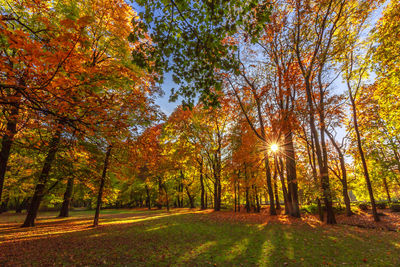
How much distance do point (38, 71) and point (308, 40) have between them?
14442mm

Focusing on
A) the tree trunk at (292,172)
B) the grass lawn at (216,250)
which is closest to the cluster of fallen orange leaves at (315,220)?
the tree trunk at (292,172)

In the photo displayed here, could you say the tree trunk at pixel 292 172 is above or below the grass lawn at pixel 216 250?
above

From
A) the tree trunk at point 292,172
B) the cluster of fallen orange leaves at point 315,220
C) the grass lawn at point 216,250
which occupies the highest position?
the tree trunk at point 292,172

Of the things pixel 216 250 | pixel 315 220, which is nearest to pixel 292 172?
pixel 315 220

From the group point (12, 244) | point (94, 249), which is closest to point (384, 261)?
point (94, 249)

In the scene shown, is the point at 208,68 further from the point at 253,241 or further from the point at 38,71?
the point at 253,241

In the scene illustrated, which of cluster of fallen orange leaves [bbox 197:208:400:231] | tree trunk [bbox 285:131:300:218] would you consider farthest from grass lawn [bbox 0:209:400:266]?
tree trunk [bbox 285:131:300:218]

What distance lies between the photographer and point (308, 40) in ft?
36.3

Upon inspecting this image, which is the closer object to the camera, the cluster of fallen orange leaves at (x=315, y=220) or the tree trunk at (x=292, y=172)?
the cluster of fallen orange leaves at (x=315, y=220)

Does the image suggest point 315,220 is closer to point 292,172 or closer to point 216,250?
point 292,172

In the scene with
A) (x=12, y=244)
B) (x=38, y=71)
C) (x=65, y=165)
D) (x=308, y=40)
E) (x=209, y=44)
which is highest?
(x=308, y=40)

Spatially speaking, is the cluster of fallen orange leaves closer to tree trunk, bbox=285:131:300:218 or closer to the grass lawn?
tree trunk, bbox=285:131:300:218

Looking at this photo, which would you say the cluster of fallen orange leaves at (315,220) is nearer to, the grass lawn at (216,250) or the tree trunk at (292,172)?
the tree trunk at (292,172)

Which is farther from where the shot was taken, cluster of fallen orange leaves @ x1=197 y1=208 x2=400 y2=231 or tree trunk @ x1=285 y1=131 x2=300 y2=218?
tree trunk @ x1=285 y1=131 x2=300 y2=218
